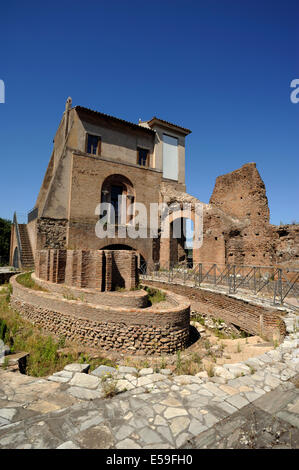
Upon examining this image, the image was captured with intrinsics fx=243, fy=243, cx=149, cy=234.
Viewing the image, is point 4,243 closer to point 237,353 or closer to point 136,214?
point 136,214

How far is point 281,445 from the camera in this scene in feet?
7.39

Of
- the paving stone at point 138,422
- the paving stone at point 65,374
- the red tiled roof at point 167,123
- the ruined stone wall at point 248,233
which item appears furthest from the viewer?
the red tiled roof at point 167,123

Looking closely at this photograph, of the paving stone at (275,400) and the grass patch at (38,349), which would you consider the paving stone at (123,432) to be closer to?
the paving stone at (275,400)

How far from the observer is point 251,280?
11391 millimetres

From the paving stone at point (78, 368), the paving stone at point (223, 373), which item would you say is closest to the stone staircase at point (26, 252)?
the paving stone at point (78, 368)

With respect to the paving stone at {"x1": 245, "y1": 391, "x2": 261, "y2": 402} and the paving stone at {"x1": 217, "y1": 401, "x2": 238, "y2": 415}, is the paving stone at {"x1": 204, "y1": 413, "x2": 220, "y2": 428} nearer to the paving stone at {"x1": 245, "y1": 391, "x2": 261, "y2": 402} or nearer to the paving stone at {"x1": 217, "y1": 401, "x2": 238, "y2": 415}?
the paving stone at {"x1": 217, "y1": 401, "x2": 238, "y2": 415}

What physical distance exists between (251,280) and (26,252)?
13.4m

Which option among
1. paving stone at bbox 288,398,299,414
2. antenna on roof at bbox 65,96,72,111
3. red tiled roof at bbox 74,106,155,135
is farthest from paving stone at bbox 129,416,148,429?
antenna on roof at bbox 65,96,72,111

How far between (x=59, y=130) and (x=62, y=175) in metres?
6.07

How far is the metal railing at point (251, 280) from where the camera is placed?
26.5 feet

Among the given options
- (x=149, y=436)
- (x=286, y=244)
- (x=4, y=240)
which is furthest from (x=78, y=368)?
(x=4, y=240)

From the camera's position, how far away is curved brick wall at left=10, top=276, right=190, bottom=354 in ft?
19.7

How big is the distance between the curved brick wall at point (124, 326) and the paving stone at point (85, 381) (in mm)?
2338
